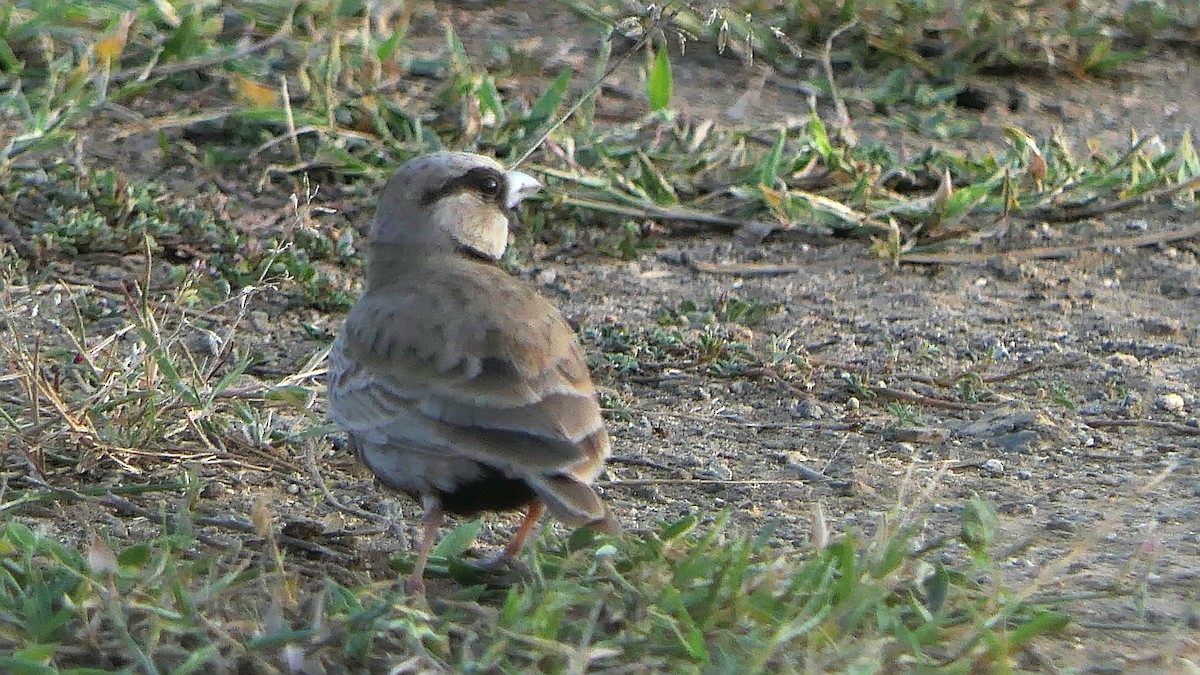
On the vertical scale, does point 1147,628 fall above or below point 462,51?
above

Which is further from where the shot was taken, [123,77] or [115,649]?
[123,77]

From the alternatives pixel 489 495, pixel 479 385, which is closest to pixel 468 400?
pixel 479 385

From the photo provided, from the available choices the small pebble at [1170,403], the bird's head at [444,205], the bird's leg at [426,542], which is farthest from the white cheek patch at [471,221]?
the small pebble at [1170,403]

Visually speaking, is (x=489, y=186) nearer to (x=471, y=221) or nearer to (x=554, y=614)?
(x=471, y=221)

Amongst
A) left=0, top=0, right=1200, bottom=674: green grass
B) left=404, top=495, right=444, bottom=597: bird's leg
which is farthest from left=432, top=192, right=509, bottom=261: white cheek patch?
left=404, top=495, right=444, bottom=597: bird's leg

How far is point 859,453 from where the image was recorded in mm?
5090

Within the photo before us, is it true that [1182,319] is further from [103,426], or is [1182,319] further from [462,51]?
[103,426]

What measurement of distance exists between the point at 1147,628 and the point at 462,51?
14.9ft

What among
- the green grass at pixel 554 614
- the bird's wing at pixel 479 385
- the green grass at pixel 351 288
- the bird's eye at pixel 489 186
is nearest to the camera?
the green grass at pixel 554 614

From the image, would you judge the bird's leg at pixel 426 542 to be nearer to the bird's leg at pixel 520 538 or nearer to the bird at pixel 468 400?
the bird at pixel 468 400

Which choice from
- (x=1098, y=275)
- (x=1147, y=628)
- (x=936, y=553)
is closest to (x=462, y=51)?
(x=1098, y=275)

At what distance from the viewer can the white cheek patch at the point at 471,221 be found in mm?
4961

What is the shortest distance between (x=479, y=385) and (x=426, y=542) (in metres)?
0.40

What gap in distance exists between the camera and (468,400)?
12.8 ft
